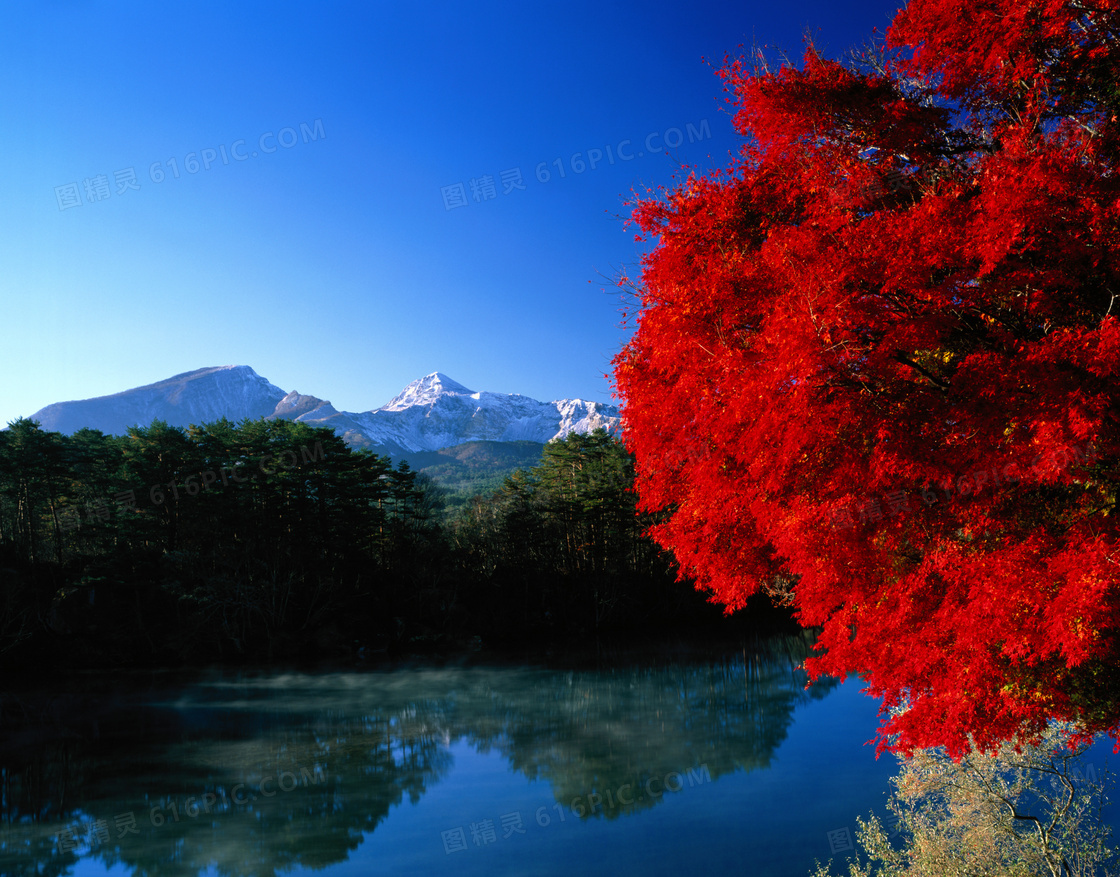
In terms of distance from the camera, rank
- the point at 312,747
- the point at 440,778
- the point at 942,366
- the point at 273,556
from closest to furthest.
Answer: the point at 942,366
the point at 440,778
the point at 312,747
the point at 273,556

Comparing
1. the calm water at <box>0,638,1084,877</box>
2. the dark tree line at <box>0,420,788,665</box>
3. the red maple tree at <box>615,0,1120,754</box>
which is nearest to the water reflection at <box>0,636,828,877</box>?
the calm water at <box>0,638,1084,877</box>

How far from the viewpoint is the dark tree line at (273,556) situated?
28844mm

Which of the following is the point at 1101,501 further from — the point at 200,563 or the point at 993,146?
the point at 200,563

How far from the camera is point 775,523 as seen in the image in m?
5.76

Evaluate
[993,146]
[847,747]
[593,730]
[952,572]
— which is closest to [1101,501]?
[952,572]

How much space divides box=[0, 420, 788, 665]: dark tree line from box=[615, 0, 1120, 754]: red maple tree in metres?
29.1

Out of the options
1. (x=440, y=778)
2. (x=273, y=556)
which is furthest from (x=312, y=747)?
(x=273, y=556)

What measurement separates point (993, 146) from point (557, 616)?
35.0 metres

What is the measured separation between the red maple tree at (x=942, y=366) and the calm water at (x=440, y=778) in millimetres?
7625

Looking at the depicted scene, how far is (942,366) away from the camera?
5238 mm

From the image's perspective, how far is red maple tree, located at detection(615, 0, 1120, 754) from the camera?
14.2 ft

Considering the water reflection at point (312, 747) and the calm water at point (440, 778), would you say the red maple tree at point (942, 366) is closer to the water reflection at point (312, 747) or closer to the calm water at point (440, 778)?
the calm water at point (440, 778)

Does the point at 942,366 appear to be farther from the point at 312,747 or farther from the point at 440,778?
the point at 312,747

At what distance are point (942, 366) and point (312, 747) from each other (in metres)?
18.2
